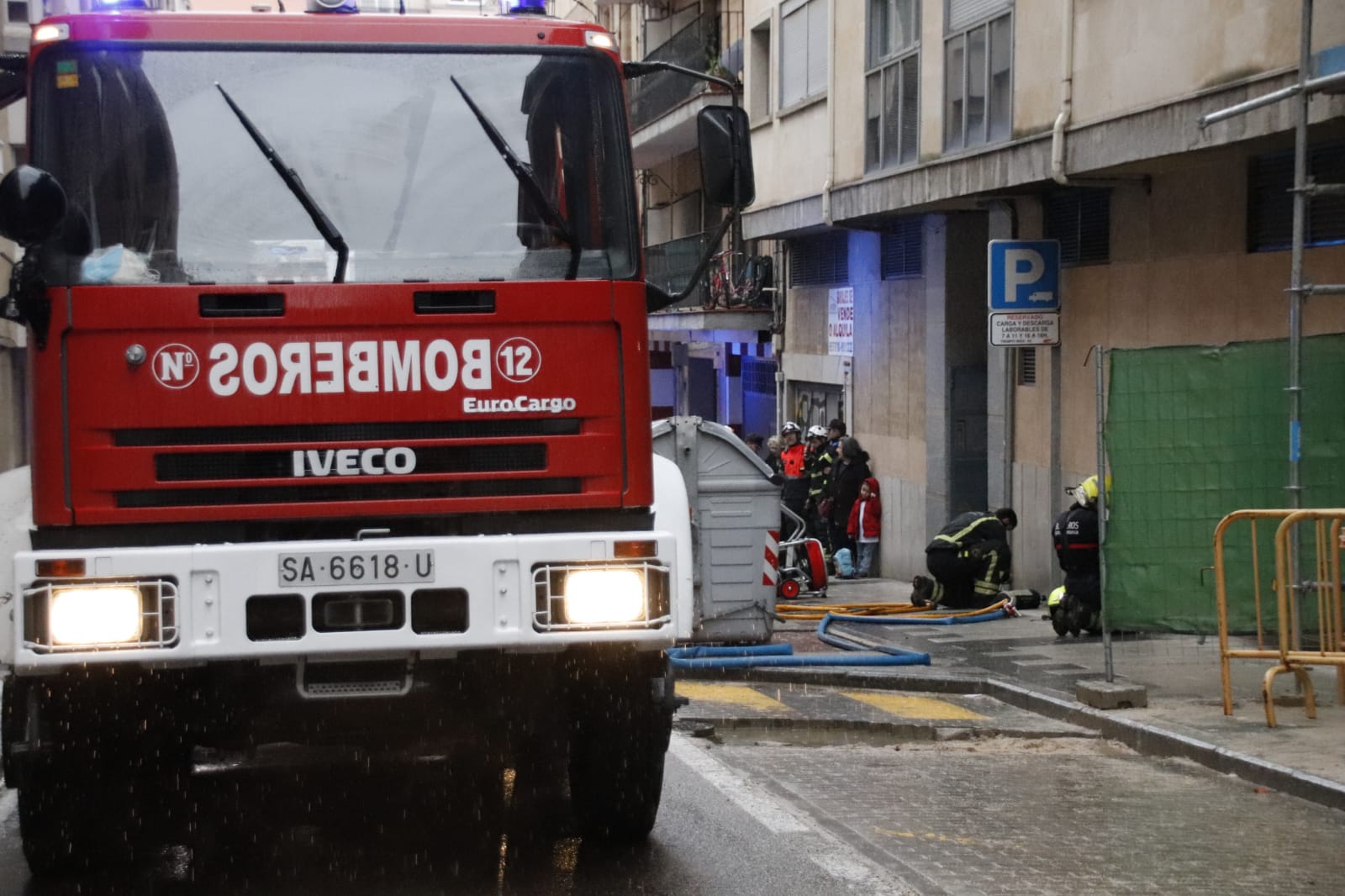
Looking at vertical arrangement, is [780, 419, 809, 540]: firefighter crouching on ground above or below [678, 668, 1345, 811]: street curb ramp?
above

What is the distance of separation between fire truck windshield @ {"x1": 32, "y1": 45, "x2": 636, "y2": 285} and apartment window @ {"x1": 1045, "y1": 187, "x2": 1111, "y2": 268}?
11.9 meters

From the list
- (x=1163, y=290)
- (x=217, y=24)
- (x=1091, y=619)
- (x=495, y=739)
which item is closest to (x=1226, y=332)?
(x=1163, y=290)

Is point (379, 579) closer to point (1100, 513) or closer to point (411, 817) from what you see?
point (411, 817)

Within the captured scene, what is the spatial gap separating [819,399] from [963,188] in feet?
28.8

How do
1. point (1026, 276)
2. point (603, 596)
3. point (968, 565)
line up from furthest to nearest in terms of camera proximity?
1. point (1026, 276)
2. point (968, 565)
3. point (603, 596)

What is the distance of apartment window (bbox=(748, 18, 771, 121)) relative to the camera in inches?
1133

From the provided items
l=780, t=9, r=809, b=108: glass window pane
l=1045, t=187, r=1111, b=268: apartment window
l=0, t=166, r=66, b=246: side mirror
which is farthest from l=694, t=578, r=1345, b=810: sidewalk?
l=780, t=9, r=809, b=108: glass window pane

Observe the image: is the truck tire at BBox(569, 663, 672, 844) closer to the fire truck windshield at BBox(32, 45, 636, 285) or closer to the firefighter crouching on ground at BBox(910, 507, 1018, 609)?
the fire truck windshield at BBox(32, 45, 636, 285)

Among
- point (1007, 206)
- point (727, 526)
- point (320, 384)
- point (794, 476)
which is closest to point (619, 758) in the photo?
point (320, 384)

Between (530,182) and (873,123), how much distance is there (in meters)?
16.4

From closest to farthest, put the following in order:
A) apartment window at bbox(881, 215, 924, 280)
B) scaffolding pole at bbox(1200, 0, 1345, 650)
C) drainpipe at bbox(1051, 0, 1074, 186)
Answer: scaffolding pole at bbox(1200, 0, 1345, 650), drainpipe at bbox(1051, 0, 1074, 186), apartment window at bbox(881, 215, 924, 280)

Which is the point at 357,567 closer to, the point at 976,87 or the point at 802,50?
the point at 976,87

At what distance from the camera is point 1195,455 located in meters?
11.0

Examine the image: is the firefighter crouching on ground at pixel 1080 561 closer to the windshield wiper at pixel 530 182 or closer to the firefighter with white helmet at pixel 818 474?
the firefighter with white helmet at pixel 818 474
